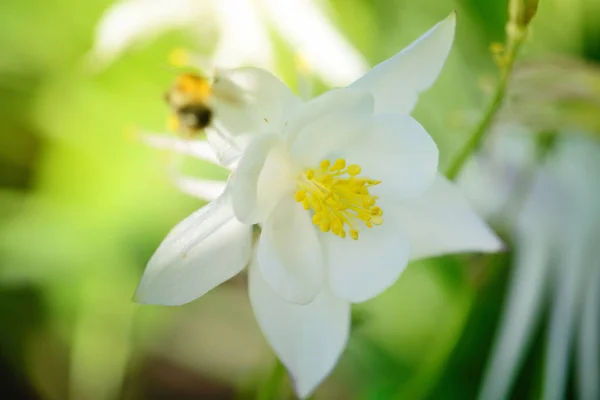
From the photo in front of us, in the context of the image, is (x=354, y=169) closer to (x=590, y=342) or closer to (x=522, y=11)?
(x=522, y=11)

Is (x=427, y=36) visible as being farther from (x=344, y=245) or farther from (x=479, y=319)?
(x=479, y=319)

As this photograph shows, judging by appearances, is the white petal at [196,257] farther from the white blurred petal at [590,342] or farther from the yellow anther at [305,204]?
the white blurred petal at [590,342]

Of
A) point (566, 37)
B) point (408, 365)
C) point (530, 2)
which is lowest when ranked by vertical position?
point (408, 365)

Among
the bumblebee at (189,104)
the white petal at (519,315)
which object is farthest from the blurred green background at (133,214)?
the bumblebee at (189,104)

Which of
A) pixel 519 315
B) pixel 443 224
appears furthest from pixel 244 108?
pixel 519 315

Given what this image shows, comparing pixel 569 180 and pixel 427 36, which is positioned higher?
pixel 427 36

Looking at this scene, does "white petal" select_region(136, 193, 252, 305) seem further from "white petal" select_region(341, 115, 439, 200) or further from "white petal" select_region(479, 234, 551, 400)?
"white petal" select_region(479, 234, 551, 400)

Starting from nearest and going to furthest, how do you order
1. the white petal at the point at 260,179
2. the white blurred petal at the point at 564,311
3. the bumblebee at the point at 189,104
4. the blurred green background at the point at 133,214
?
1. the white petal at the point at 260,179
2. the bumblebee at the point at 189,104
3. the white blurred petal at the point at 564,311
4. the blurred green background at the point at 133,214

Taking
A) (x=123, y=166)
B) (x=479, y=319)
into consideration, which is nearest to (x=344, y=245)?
(x=479, y=319)
